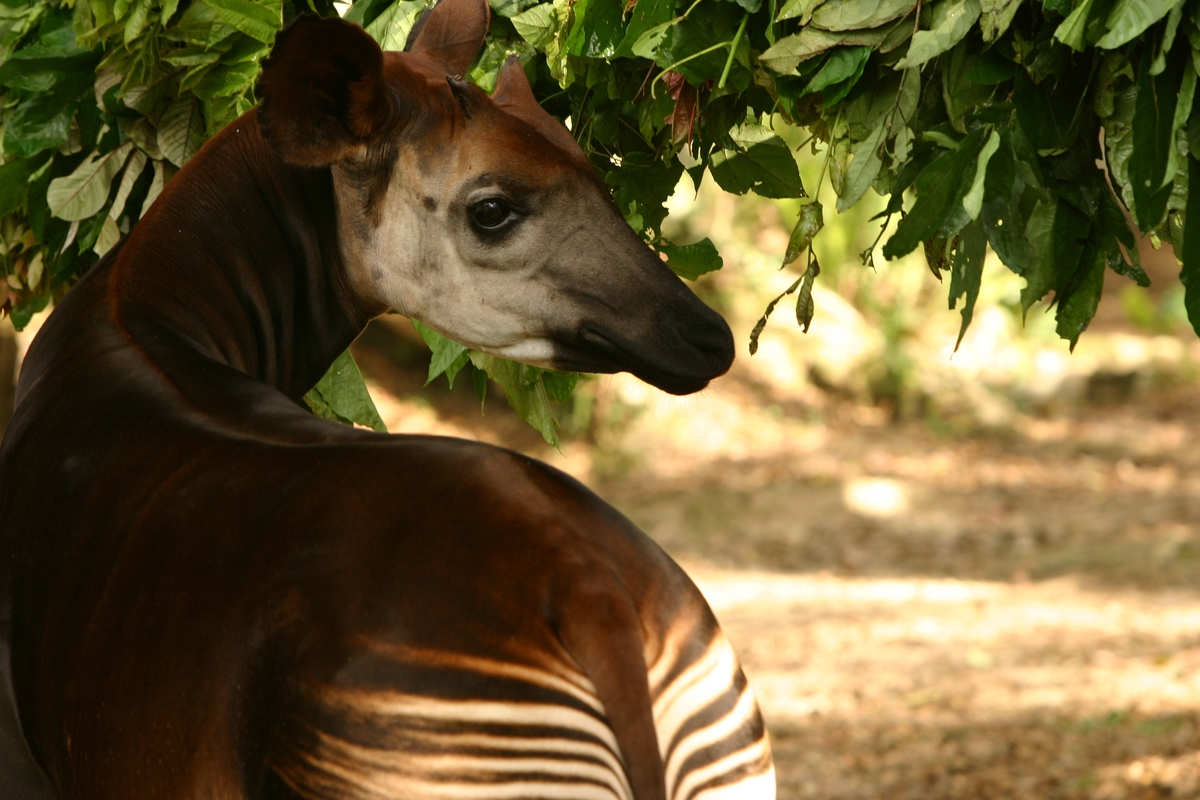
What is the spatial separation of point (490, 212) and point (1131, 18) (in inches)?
30.8

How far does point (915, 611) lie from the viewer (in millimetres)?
6582

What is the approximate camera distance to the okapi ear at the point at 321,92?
4.75 feet

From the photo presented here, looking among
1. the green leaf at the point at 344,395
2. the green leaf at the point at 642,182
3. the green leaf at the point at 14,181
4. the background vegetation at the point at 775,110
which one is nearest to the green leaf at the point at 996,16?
the background vegetation at the point at 775,110

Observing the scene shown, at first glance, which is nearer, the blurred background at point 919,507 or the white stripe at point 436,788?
the white stripe at point 436,788

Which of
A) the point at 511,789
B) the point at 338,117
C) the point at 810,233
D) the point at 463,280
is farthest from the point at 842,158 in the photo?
the point at 511,789

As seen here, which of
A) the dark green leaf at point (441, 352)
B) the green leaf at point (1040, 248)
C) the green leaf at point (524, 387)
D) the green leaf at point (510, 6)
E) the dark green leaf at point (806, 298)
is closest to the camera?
the green leaf at point (1040, 248)

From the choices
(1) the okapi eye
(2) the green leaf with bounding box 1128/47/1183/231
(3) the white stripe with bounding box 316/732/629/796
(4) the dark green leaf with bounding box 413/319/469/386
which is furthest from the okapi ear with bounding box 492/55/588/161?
(3) the white stripe with bounding box 316/732/629/796

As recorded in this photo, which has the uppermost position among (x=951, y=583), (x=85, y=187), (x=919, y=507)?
(x=85, y=187)

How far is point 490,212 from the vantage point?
1.61m

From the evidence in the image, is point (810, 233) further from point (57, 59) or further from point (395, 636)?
point (57, 59)

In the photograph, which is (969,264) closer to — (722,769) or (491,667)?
(722,769)

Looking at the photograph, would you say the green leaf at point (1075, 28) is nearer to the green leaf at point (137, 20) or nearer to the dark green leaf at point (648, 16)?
the dark green leaf at point (648, 16)

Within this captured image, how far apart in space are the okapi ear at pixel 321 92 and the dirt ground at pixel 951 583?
3.56 m

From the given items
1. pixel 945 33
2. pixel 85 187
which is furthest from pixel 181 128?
pixel 945 33
